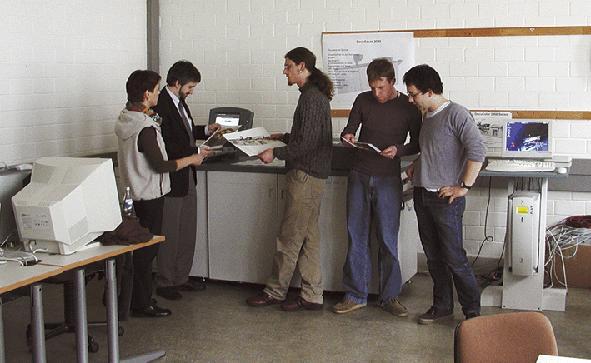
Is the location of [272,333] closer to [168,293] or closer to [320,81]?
[168,293]

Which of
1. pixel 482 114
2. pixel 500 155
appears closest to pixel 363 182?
pixel 500 155

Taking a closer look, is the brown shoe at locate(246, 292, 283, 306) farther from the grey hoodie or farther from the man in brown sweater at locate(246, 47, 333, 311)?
the grey hoodie

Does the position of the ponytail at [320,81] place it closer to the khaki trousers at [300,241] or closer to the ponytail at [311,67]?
the ponytail at [311,67]

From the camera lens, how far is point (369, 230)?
221 inches

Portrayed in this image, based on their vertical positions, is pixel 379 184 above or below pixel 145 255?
above

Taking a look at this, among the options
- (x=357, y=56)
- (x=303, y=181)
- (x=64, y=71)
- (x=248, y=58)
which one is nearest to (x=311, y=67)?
(x=303, y=181)

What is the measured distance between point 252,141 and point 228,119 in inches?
38.4

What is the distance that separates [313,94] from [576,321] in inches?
88.5

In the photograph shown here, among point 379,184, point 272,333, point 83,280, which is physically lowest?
point 272,333

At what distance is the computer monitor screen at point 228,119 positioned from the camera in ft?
20.9

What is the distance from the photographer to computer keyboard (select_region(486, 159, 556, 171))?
5.44m

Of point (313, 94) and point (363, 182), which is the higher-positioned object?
point (313, 94)

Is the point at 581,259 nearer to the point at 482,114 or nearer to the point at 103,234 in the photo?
the point at 482,114

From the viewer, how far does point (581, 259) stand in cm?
615
